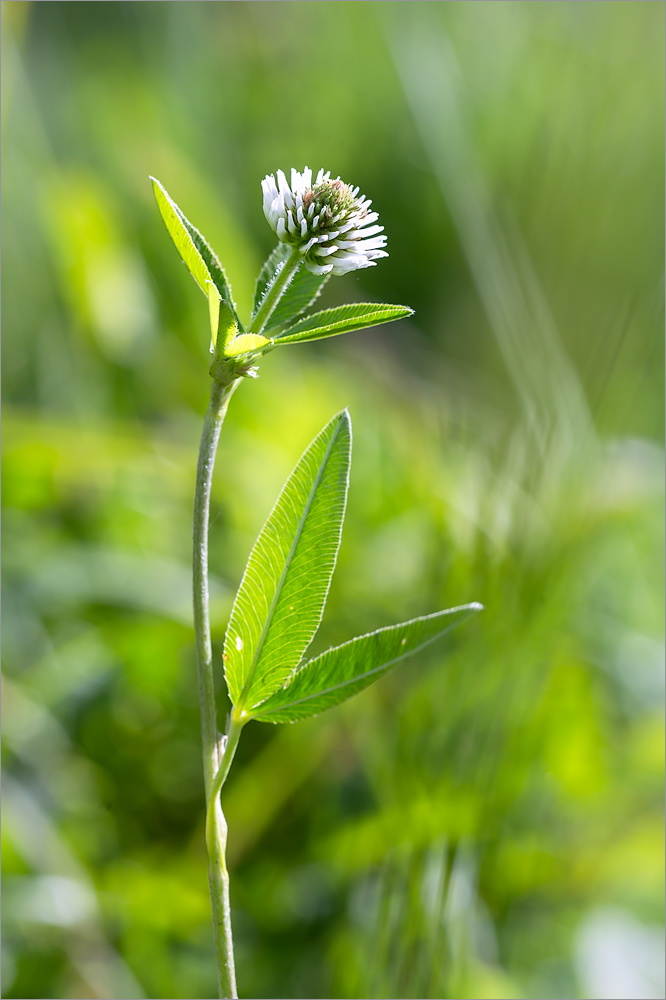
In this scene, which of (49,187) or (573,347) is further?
(49,187)

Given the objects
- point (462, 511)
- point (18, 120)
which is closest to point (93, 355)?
point (18, 120)

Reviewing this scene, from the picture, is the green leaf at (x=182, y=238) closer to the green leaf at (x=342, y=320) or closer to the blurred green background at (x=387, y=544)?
the green leaf at (x=342, y=320)

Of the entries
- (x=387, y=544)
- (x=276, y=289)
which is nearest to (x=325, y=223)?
(x=276, y=289)

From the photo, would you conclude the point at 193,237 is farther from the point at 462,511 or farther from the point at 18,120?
the point at 18,120

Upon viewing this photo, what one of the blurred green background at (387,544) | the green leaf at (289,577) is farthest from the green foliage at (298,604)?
the blurred green background at (387,544)

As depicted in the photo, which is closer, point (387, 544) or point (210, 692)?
point (210, 692)

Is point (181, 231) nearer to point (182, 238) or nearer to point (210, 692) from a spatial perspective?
point (182, 238)

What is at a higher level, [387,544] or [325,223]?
[325,223]

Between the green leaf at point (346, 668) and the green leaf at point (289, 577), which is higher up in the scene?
the green leaf at point (289, 577)
